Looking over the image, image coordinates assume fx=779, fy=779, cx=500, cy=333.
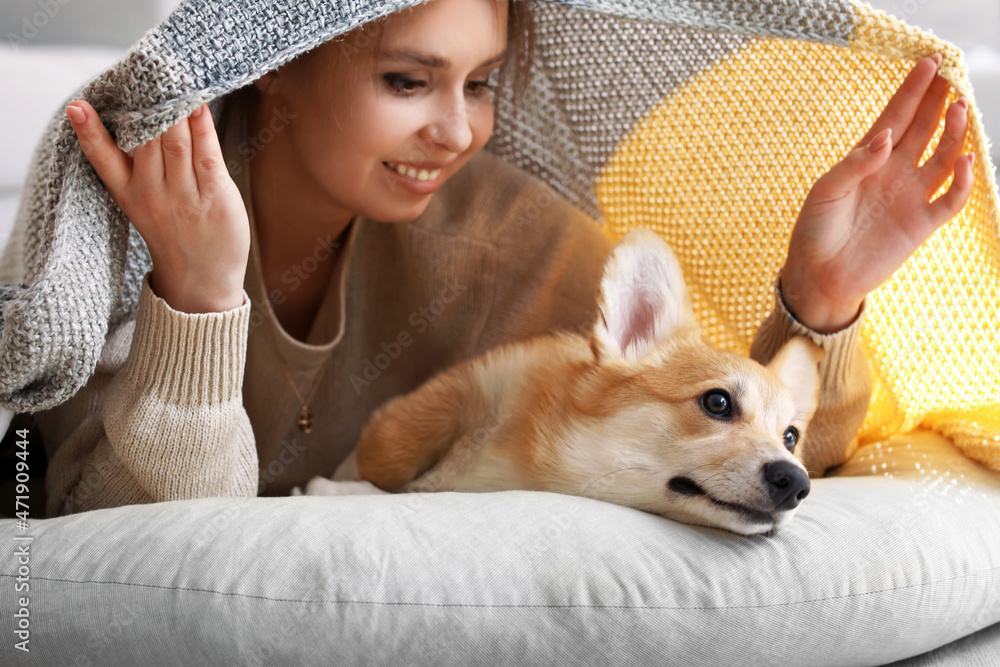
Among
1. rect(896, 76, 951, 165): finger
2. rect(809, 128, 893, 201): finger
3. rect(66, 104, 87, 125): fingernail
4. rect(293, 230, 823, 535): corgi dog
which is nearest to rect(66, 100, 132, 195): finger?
rect(66, 104, 87, 125): fingernail

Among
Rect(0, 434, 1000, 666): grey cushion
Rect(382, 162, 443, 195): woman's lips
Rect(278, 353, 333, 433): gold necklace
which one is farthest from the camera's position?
Rect(278, 353, 333, 433): gold necklace

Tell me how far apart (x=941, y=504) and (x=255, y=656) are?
810 mm

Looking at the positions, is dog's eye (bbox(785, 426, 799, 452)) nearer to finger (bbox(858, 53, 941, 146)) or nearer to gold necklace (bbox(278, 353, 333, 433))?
finger (bbox(858, 53, 941, 146))

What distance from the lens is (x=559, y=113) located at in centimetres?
147

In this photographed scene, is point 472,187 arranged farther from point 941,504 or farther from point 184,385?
point 941,504

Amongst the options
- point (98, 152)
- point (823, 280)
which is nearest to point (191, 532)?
point (98, 152)

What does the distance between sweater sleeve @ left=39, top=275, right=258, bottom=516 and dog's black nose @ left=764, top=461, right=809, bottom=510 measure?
621 mm

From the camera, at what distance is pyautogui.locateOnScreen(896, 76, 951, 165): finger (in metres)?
1.03

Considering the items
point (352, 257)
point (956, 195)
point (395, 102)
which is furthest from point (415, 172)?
point (956, 195)

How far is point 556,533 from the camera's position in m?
0.81

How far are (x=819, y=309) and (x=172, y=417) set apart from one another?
2.83ft

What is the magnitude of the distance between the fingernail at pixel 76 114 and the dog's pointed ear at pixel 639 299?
23.9 inches

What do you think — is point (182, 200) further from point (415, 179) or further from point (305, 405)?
point (305, 405)

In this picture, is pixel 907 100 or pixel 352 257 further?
pixel 352 257
